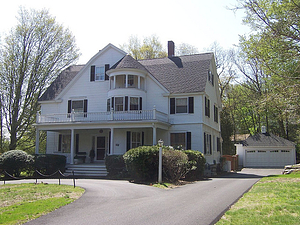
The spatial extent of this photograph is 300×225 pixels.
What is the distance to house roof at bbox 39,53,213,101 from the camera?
84.2 feet

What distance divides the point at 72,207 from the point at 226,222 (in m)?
4.82

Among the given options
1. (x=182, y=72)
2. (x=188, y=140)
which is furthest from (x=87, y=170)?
(x=182, y=72)

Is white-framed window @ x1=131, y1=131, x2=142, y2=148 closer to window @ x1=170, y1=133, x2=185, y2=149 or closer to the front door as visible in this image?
window @ x1=170, y1=133, x2=185, y2=149

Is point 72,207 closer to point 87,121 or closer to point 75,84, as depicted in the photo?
point 87,121

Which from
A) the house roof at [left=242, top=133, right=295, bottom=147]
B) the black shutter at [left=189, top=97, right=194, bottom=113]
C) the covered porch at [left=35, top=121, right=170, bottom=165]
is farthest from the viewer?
the house roof at [left=242, top=133, right=295, bottom=147]

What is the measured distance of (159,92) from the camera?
26156 millimetres

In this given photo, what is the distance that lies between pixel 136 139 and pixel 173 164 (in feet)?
28.9

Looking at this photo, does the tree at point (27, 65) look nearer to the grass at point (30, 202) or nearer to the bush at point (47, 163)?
the bush at point (47, 163)

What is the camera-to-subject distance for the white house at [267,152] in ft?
117

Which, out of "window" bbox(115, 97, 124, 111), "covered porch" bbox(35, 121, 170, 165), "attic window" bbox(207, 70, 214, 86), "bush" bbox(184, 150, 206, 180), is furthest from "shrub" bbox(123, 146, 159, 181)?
"attic window" bbox(207, 70, 214, 86)

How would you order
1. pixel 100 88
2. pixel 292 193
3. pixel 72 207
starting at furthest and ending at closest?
pixel 100 88 → pixel 292 193 → pixel 72 207

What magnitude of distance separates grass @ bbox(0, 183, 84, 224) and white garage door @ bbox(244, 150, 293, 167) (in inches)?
1070

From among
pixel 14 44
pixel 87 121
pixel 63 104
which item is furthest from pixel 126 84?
pixel 14 44

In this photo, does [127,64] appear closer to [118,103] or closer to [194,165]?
[118,103]
